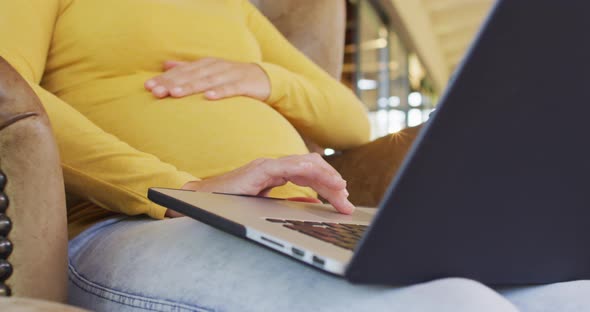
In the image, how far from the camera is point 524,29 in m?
0.36

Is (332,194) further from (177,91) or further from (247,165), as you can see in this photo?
(177,91)

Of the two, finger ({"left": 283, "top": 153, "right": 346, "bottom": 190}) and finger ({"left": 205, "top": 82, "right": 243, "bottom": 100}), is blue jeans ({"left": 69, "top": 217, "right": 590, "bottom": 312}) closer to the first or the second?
finger ({"left": 283, "top": 153, "right": 346, "bottom": 190})

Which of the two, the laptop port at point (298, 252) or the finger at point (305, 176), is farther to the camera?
the finger at point (305, 176)

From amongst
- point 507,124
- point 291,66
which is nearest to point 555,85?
point 507,124

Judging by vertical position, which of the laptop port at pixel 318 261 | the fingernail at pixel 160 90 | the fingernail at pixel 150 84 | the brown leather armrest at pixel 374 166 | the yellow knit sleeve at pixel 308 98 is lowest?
the brown leather armrest at pixel 374 166

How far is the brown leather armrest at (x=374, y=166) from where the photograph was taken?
1.29 meters

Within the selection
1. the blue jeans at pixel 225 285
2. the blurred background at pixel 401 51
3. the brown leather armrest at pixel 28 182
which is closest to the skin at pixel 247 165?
the blue jeans at pixel 225 285

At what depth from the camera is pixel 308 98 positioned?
1281 mm

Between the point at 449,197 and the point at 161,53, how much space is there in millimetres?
800

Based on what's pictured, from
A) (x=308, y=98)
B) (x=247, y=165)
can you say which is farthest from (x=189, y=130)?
(x=308, y=98)

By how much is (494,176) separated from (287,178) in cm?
36

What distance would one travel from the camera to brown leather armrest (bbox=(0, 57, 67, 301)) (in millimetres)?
554

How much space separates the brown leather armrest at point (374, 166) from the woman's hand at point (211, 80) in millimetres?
283

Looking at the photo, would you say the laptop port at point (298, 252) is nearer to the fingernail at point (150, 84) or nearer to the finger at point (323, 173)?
the finger at point (323, 173)
